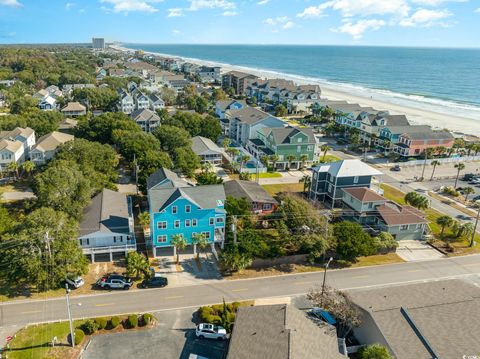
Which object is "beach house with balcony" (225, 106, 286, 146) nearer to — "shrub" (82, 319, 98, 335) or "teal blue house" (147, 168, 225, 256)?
"teal blue house" (147, 168, 225, 256)

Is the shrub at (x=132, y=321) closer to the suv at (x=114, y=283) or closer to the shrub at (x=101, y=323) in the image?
the shrub at (x=101, y=323)

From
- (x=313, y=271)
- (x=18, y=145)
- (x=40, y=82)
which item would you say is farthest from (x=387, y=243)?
(x=40, y=82)

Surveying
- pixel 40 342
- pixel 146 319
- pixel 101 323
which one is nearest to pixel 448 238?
pixel 146 319

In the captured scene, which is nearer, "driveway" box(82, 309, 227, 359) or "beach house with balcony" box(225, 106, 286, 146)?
"driveway" box(82, 309, 227, 359)

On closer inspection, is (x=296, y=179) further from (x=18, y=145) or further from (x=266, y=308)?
(x=18, y=145)

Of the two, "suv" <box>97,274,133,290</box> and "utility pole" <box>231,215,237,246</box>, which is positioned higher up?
"utility pole" <box>231,215,237,246</box>

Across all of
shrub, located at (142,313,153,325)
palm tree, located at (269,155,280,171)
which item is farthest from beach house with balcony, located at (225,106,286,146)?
shrub, located at (142,313,153,325)

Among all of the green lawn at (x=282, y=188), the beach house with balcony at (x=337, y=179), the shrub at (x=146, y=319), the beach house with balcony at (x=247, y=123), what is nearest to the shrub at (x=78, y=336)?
the shrub at (x=146, y=319)

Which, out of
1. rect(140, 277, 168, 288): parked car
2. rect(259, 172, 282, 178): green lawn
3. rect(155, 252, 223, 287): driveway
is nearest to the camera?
rect(140, 277, 168, 288): parked car
